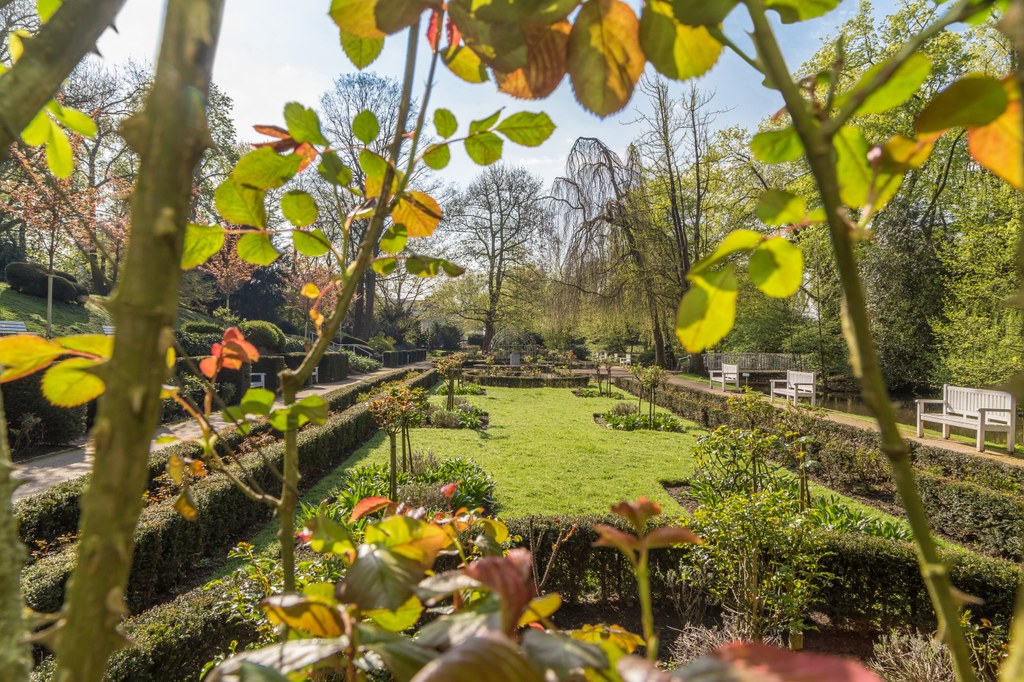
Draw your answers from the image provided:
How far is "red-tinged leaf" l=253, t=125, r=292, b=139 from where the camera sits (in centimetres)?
63

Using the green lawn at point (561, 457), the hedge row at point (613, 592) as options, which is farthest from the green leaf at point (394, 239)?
the green lawn at point (561, 457)

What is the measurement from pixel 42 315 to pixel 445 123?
874 inches

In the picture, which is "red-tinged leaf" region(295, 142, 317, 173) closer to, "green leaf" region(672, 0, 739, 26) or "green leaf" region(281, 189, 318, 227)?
"green leaf" region(281, 189, 318, 227)

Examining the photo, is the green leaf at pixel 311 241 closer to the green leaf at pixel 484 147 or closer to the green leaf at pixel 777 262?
the green leaf at pixel 484 147

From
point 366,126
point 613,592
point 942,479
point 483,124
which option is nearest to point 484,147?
point 483,124

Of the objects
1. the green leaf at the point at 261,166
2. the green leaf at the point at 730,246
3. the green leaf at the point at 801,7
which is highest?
the green leaf at the point at 801,7

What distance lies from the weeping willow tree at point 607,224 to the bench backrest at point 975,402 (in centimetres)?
1265

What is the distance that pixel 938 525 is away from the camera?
20.1ft

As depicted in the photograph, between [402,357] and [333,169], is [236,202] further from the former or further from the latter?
[402,357]

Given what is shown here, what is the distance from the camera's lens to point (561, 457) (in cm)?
937

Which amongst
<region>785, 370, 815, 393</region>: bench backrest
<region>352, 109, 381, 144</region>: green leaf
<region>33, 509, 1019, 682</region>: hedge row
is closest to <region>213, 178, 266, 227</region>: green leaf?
<region>352, 109, 381, 144</region>: green leaf

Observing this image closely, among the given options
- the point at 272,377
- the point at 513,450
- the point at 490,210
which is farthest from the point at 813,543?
the point at 490,210

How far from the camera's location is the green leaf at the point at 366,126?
0.67 metres

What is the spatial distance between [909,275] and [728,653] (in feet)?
78.5
